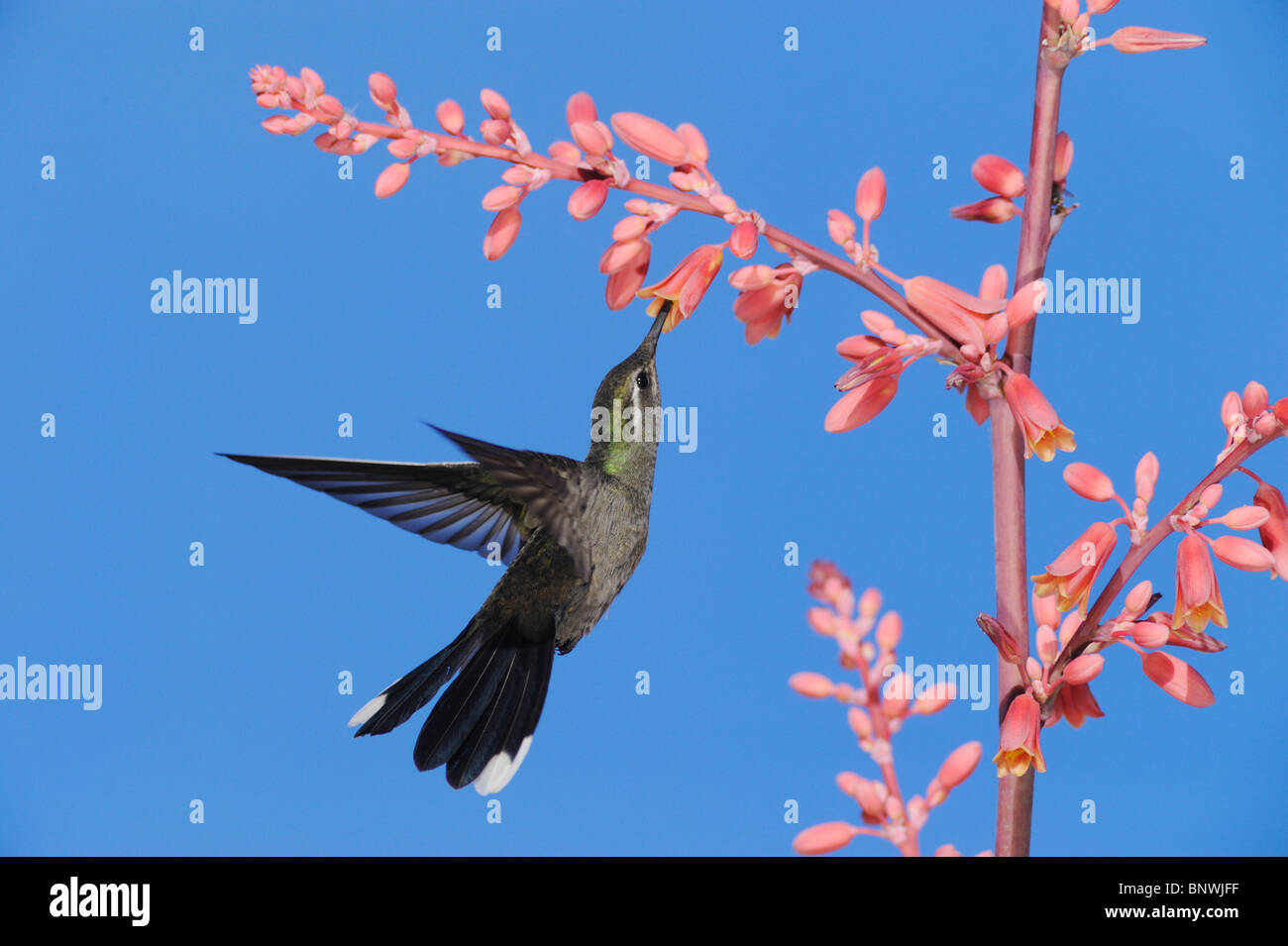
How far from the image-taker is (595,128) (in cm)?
52

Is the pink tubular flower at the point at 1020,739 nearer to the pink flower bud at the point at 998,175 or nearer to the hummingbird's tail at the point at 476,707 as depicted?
the pink flower bud at the point at 998,175

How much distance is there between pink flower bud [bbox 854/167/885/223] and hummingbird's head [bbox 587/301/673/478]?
0.33 meters

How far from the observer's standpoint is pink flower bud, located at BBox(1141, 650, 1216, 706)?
0.47 metres

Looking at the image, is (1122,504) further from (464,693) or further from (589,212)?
(464,693)

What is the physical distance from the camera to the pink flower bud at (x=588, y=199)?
1.71 feet

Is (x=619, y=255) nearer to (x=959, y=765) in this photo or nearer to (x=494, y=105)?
(x=494, y=105)

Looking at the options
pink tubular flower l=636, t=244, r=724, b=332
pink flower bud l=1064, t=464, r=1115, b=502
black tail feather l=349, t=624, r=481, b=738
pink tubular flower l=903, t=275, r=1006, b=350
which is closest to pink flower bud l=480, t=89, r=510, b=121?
pink tubular flower l=636, t=244, r=724, b=332

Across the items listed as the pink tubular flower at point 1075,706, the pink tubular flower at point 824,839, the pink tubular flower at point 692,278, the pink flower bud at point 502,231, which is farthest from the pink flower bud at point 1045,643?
the pink flower bud at point 502,231

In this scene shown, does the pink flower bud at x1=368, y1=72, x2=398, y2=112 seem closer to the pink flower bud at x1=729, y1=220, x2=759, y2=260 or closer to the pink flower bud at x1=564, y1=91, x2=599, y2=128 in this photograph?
the pink flower bud at x1=564, y1=91, x2=599, y2=128

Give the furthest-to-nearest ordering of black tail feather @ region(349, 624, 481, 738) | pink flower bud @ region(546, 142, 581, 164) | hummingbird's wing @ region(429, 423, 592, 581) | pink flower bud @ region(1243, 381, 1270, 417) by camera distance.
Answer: black tail feather @ region(349, 624, 481, 738)
hummingbird's wing @ region(429, 423, 592, 581)
pink flower bud @ region(546, 142, 581, 164)
pink flower bud @ region(1243, 381, 1270, 417)

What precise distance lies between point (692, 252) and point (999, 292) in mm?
152

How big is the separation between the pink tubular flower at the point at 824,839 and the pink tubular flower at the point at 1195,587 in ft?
0.55

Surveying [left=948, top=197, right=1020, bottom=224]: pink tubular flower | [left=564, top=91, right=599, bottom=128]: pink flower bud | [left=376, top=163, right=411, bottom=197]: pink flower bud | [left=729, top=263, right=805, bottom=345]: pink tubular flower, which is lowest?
[left=729, top=263, right=805, bottom=345]: pink tubular flower
